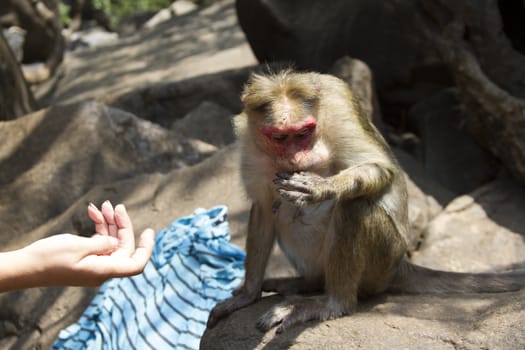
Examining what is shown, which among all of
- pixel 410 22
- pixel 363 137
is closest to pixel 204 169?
pixel 363 137

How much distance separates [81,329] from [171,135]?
281cm

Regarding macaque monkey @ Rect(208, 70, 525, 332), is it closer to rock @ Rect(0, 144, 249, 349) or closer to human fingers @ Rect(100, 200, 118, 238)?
human fingers @ Rect(100, 200, 118, 238)

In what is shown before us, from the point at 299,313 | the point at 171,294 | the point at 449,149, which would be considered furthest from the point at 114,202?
the point at 449,149

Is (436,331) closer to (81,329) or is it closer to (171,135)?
(81,329)

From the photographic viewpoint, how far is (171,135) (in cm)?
730

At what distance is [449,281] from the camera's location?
13.8 ft

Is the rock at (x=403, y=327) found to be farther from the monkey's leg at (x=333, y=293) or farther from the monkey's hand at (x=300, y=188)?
the monkey's hand at (x=300, y=188)

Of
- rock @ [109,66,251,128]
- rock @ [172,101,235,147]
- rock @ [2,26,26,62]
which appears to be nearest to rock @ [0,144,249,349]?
rock @ [172,101,235,147]

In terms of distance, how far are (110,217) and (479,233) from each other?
414 centimetres

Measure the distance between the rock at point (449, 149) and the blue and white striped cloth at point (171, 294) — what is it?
9.86 ft

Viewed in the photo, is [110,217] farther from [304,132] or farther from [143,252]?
[304,132]

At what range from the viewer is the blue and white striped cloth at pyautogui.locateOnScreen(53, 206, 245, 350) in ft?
16.4

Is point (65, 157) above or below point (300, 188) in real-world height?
below

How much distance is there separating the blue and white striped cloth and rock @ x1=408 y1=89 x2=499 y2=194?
3.00 metres
